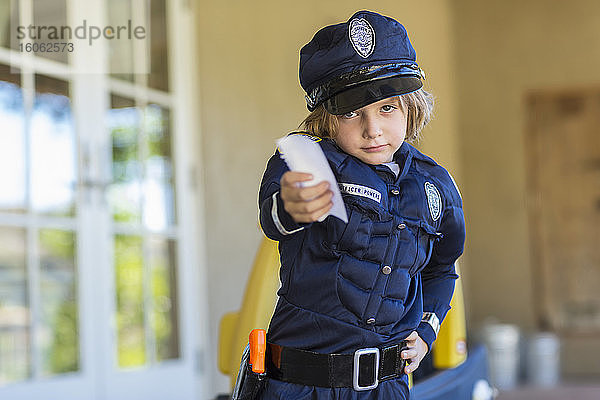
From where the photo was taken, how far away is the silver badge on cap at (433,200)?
4.79 feet

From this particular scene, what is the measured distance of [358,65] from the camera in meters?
1.36

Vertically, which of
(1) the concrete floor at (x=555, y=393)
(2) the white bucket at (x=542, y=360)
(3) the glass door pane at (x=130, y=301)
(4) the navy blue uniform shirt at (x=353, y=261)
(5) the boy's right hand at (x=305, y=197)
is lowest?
(1) the concrete floor at (x=555, y=393)

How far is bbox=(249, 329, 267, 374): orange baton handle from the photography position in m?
1.39

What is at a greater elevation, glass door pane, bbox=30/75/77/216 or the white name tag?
glass door pane, bbox=30/75/77/216

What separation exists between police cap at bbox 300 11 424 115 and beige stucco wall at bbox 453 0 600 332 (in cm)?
559

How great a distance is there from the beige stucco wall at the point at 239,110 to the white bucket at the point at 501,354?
7.78ft

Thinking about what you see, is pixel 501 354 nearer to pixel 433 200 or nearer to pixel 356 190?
pixel 433 200

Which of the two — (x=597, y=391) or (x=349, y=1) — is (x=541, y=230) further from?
(x=349, y=1)

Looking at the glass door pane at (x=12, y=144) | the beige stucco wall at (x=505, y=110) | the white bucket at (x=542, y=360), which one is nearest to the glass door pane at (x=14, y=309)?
the glass door pane at (x=12, y=144)

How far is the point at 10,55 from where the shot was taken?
3070 millimetres

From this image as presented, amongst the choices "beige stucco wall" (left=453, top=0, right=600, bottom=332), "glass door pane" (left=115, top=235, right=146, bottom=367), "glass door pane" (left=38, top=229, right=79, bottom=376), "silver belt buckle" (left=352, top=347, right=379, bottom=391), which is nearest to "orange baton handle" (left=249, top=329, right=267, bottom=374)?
"silver belt buckle" (left=352, top=347, right=379, bottom=391)

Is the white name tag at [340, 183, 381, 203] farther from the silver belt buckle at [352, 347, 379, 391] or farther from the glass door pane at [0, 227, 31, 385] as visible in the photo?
the glass door pane at [0, 227, 31, 385]

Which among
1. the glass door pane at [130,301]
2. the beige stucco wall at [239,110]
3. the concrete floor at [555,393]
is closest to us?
the glass door pane at [130,301]

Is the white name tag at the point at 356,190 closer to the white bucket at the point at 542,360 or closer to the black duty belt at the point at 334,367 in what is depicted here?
the black duty belt at the point at 334,367
